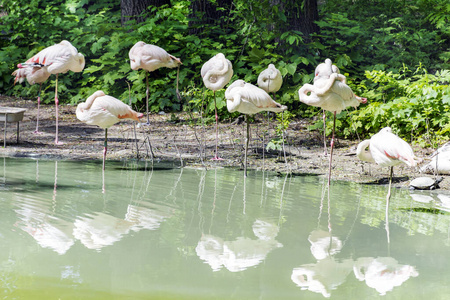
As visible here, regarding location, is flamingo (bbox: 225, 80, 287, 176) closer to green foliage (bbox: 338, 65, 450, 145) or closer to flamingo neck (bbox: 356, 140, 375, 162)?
flamingo neck (bbox: 356, 140, 375, 162)

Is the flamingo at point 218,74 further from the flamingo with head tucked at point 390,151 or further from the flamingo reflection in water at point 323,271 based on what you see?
the flamingo reflection in water at point 323,271

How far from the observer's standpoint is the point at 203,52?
36.8 ft

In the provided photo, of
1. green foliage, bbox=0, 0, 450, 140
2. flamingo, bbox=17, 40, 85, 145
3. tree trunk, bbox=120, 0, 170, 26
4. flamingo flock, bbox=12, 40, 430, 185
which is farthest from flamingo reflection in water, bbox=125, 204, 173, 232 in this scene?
tree trunk, bbox=120, 0, 170, 26

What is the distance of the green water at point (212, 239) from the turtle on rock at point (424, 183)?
7.0 inches

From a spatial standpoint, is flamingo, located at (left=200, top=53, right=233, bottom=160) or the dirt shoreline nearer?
A: the dirt shoreline

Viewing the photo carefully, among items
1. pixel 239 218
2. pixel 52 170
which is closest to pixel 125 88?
pixel 52 170

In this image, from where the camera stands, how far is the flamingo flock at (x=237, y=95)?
5039 millimetres

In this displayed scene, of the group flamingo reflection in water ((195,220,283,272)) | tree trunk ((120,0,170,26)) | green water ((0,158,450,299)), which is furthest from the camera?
tree trunk ((120,0,170,26))

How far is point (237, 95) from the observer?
20.8ft

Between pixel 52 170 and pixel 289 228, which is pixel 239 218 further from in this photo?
pixel 52 170

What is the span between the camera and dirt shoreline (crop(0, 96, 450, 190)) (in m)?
6.77

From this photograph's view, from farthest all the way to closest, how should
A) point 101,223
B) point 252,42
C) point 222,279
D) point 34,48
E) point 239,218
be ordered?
point 34,48 < point 252,42 < point 239,218 < point 101,223 < point 222,279

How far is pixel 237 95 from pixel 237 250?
2.95m

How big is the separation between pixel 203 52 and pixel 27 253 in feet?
27.1
